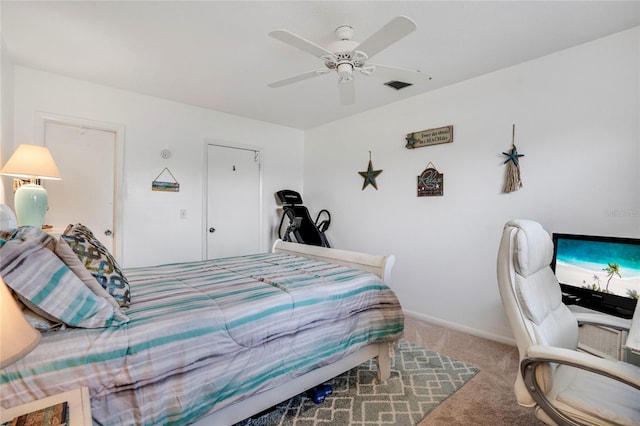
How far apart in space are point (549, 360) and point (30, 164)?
11.3ft

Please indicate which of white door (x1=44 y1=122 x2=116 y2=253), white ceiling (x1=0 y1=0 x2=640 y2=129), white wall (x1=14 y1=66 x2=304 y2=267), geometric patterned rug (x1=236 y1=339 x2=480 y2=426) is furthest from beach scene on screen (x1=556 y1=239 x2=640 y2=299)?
white door (x1=44 y1=122 x2=116 y2=253)

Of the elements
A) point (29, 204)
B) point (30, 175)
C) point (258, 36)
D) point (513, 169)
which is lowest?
point (29, 204)

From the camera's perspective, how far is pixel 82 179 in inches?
133

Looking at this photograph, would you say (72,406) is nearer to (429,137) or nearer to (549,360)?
(549,360)

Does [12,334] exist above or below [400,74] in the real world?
below

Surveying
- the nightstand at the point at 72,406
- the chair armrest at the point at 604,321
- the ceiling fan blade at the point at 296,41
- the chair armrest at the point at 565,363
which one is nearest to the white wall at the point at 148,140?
the ceiling fan blade at the point at 296,41

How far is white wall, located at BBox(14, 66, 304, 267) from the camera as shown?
309cm

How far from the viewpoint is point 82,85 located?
3.29 meters

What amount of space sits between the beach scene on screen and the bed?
1278mm

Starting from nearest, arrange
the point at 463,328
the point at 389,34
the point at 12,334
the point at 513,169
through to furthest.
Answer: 1. the point at 12,334
2. the point at 389,34
3. the point at 513,169
4. the point at 463,328

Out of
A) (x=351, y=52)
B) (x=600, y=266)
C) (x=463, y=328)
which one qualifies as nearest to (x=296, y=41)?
(x=351, y=52)

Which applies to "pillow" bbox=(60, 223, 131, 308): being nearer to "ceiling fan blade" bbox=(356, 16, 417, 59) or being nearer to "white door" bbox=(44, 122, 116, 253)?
"ceiling fan blade" bbox=(356, 16, 417, 59)

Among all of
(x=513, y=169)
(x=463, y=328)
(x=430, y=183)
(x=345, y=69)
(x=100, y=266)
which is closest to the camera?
(x=100, y=266)

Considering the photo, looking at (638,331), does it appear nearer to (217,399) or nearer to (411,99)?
(217,399)
